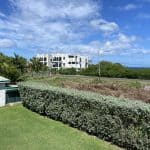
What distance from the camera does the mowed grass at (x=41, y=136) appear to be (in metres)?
8.34

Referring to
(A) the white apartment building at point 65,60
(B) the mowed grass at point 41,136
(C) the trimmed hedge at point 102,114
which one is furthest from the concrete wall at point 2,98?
(A) the white apartment building at point 65,60

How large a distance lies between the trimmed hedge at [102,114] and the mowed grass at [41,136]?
0.32 m

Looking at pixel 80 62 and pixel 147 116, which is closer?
pixel 147 116

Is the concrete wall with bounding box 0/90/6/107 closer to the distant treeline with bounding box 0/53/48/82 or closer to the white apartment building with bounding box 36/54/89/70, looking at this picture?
the distant treeline with bounding box 0/53/48/82

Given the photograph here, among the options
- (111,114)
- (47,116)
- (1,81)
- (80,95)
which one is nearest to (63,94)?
(80,95)

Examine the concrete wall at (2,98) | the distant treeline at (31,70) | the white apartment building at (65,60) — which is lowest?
the concrete wall at (2,98)

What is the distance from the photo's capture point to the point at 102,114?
8.98 meters

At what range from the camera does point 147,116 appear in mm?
7359

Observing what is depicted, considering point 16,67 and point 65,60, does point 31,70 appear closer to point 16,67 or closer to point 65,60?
point 16,67

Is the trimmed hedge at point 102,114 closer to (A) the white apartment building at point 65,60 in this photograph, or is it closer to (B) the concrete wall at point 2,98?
(B) the concrete wall at point 2,98

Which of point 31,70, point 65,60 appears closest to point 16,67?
point 31,70

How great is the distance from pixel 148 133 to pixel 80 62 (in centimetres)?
10680

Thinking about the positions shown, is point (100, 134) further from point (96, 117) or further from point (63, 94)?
point (63, 94)

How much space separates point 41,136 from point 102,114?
230 cm
